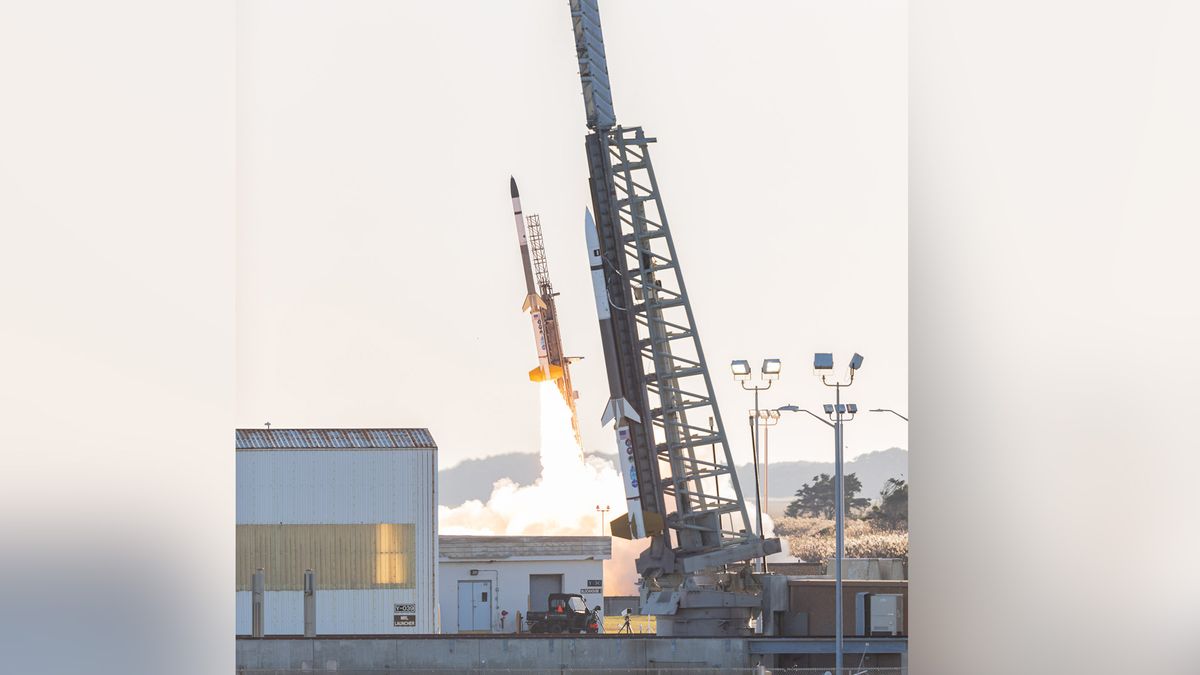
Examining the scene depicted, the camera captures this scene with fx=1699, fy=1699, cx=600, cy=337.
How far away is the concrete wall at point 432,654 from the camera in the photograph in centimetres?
4003

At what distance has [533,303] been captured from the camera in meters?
72.9

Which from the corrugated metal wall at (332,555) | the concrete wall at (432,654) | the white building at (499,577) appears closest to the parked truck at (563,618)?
the white building at (499,577)

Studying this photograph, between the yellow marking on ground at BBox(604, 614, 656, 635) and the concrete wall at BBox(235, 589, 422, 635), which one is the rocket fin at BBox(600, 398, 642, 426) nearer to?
the concrete wall at BBox(235, 589, 422, 635)

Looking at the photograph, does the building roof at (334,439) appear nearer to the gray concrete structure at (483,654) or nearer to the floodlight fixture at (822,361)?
the gray concrete structure at (483,654)

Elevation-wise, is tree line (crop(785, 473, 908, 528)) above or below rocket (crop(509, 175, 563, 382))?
below

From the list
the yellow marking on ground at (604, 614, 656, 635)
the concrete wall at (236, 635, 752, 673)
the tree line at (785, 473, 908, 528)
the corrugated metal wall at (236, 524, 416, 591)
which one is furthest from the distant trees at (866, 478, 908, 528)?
the concrete wall at (236, 635, 752, 673)

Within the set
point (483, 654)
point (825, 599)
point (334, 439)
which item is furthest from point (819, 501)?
point (483, 654)

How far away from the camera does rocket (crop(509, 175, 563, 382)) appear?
70.7 meters

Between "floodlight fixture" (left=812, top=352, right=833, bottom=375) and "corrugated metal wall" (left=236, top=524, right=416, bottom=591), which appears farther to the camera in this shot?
"corrugated metal wall" (left=236, top=524, right=416, bottom=591)

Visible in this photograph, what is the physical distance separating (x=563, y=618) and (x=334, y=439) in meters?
10.4

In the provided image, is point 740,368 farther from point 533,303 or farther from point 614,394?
point 533,303

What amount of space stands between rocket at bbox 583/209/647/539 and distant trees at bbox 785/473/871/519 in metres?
88.5
